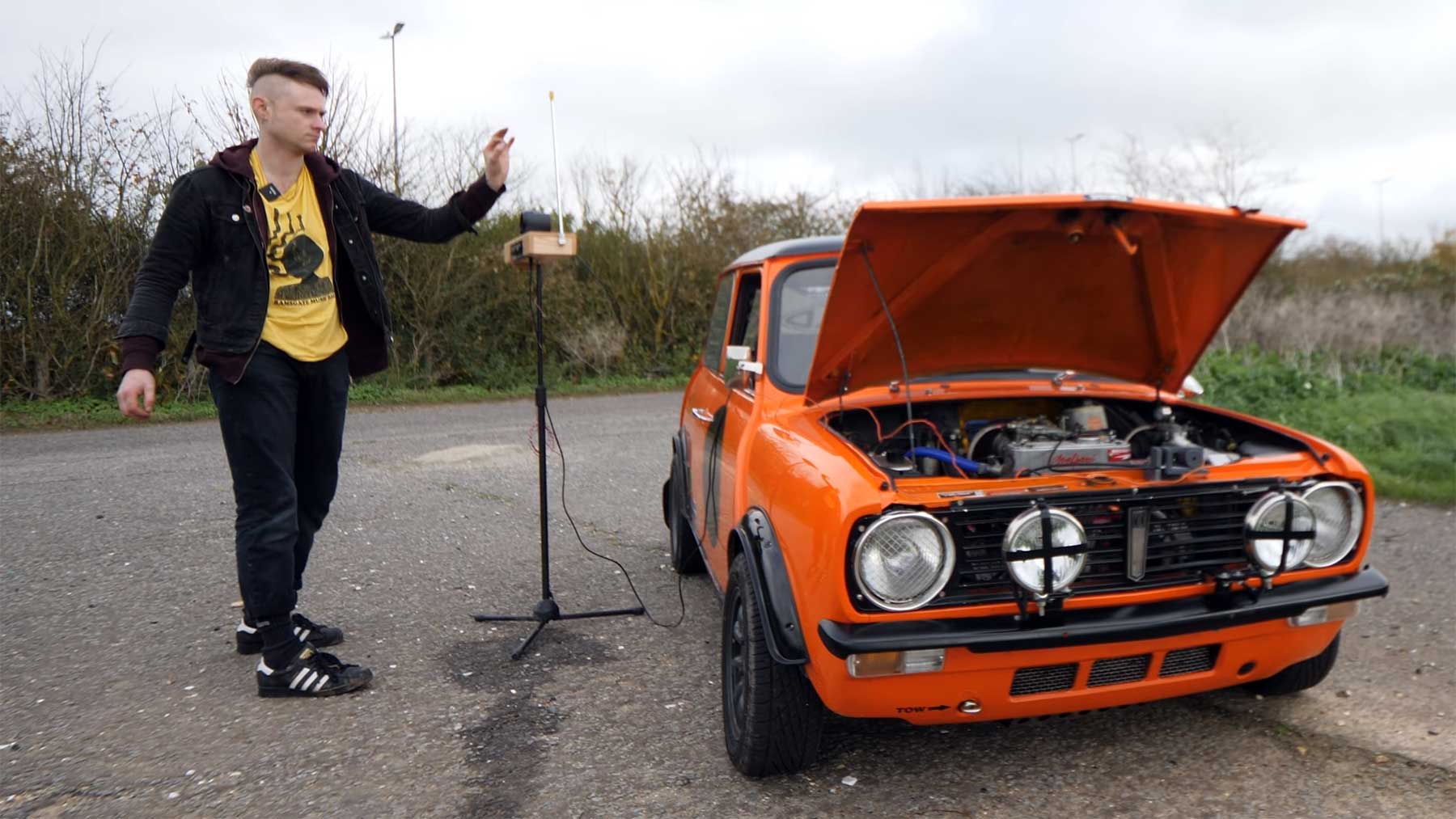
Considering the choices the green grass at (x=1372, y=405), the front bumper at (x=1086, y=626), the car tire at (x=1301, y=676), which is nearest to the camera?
the front bumper at (x=1086, y=626)

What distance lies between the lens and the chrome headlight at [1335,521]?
2.97 m

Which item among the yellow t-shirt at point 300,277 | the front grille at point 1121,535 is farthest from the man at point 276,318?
the front grille at point 1121,535

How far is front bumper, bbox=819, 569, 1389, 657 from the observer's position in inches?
100

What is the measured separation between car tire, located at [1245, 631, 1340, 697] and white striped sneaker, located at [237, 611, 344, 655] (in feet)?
11.4

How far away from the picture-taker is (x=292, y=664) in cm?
364

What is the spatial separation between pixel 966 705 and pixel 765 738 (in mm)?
565

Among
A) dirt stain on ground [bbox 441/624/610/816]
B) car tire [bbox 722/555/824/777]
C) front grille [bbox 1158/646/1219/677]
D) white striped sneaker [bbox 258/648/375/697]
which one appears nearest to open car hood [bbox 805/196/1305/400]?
car tire [bbox 722/555/824/777]

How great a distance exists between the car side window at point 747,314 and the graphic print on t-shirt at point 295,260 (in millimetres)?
1615

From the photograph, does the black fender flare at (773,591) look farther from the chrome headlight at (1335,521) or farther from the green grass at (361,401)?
the green grass at (361,401)

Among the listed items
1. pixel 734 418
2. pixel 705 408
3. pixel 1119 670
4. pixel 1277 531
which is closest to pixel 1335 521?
pixel 1277 531

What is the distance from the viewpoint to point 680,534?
16.6ft

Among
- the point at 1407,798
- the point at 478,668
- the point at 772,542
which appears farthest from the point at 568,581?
the point at 1407,798

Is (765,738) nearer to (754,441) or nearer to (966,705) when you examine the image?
(966,705)

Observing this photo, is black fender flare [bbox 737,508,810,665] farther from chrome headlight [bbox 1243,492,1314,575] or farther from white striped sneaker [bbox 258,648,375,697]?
white striped sneaker [bbox 258,648,375,697]
